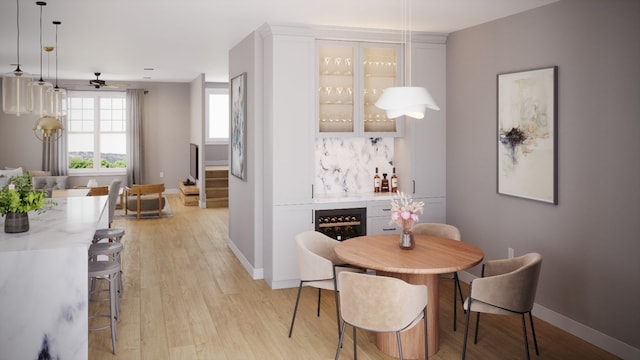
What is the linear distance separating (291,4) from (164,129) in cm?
901

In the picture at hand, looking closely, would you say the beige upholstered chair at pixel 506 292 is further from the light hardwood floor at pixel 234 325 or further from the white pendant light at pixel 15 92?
the white pendant light at pixel 15 92

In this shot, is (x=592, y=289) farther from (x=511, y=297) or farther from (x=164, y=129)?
(x=164, y=129)

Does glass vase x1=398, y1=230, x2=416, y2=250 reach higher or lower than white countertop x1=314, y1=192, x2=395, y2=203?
lower

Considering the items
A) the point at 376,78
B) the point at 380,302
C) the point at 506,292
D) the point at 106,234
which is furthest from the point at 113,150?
the point at 506,292

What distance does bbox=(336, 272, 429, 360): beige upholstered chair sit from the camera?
10.2 ft

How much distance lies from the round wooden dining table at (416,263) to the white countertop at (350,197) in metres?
1.38

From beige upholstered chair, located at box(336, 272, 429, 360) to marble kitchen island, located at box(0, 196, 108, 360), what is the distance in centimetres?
158

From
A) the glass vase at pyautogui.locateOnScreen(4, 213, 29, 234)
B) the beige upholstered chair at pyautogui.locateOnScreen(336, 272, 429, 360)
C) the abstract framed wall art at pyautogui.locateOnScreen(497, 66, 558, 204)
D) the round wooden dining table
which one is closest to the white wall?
the abstract framed wall art at pyautogui.locateOnScreen(497, 66, 558, 204)

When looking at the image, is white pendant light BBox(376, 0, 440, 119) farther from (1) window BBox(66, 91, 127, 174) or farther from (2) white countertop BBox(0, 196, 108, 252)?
(1) window BBox(66, 91, 127, 174)

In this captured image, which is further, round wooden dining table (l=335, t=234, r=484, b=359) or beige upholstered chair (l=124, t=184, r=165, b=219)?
beige upholstered chair (l=124, t=184, r=165, b=219)

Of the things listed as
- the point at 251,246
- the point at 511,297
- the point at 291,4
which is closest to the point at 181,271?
the point at 251,246

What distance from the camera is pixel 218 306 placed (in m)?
4.84

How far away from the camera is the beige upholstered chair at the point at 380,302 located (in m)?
3.12

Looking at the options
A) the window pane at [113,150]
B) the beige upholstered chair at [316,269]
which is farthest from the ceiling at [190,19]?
the window pane at [113,150]
